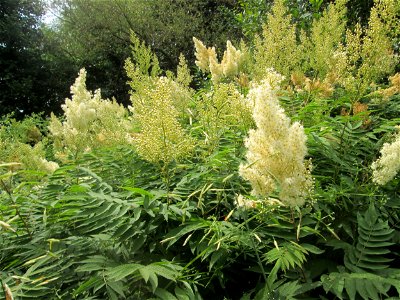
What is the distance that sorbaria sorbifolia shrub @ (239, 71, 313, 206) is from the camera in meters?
1.70

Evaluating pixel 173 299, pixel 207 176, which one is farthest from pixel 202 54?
pixel 173 299

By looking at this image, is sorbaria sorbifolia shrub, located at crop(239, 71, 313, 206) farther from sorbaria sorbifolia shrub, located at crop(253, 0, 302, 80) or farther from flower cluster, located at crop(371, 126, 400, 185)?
sorbaria sorbifolia shrub, located at crop(253, 0, 302, 80)

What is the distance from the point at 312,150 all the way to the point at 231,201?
623mm

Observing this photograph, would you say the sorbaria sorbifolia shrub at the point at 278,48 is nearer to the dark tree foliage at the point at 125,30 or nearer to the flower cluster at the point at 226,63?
the flower cluster at the point at 226,63

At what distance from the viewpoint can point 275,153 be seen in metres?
1.71

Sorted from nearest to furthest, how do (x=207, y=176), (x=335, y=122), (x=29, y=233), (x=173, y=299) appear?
(x=173, y=299)
(x=29, y=233)
(x=207, y=176)
(x=335, y=122)

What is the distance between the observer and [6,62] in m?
16.8

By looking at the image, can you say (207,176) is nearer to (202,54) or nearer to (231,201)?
(231,201)

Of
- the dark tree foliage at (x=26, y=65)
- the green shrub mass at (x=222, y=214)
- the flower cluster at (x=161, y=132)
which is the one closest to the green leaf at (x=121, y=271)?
the green shrub mass at (x=222, y=214)

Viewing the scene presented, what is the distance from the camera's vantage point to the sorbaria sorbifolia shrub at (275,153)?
5.58 ft

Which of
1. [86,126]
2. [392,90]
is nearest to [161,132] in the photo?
[86,126]

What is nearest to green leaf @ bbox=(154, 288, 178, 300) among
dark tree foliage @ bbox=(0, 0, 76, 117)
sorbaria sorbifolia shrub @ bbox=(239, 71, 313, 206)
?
sorbaria sorbifolia shrub @ bbox=(239, 71, 313, 206)

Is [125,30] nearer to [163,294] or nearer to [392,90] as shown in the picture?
[392,90]

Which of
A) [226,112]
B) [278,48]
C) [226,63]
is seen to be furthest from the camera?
[278,48]
